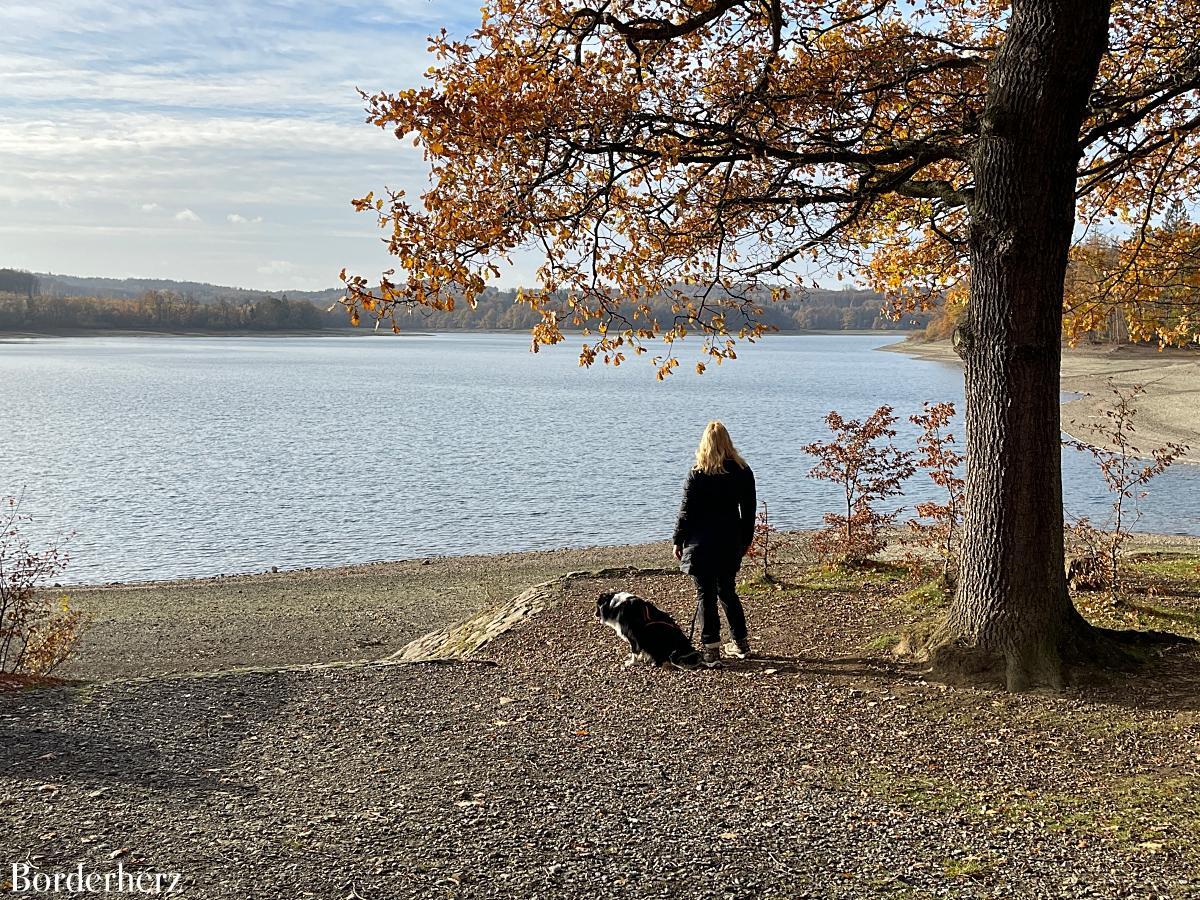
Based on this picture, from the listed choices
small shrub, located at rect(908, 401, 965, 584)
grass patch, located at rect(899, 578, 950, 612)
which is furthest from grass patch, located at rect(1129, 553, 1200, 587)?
grass patch, located at rect(899, 578, 950, 612)

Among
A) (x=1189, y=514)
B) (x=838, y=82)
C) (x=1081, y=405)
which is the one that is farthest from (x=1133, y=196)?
(x=1081, y=405)

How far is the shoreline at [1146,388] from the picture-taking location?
135 ft

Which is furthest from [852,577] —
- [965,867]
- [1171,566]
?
[965,867]

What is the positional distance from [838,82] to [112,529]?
22.8 meters

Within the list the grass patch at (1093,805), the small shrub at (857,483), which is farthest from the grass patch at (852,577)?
the grass patch at (1093,805)

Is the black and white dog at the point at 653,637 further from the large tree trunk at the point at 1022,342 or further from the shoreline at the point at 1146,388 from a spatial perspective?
the shoreline at the point at 1146,388

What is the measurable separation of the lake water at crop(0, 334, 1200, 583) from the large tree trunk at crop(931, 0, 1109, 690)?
53.3 feet

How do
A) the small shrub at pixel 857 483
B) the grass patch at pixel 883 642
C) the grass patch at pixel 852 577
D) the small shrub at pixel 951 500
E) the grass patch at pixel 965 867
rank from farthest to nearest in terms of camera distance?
the small shrub at pixel 857 483 < the small shrub at pixel 951 500 < the grass patch at pixel 852 577 < the grass patch at pixel 883 642 < the grass patch at pixel 965 867

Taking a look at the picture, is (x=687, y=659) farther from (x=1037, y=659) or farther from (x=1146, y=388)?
(x=1146, y=388)

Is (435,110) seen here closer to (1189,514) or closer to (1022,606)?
(1022,606)

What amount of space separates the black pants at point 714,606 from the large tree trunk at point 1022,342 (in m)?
1.76

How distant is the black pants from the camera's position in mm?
9094

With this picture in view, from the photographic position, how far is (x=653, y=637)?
876 centimetres

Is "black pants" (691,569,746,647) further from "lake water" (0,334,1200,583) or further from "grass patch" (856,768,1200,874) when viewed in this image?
"lake water" (0,334,1200,583)
